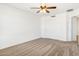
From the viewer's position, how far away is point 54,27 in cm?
1009

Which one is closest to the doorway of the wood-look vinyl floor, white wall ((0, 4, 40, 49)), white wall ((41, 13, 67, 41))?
white wall ((41, 13, 67, 41))

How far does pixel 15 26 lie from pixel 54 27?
14.3ft

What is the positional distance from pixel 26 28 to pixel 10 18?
6.98 ft

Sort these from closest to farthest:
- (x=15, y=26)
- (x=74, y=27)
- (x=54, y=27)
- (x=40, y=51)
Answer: (x=40, y=51)
(x=15, y=26)
(x=74, y=27)
(x=54, y=27)

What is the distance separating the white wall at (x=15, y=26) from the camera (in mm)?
5902

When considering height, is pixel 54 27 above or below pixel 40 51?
below

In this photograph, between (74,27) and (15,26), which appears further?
(74,27)

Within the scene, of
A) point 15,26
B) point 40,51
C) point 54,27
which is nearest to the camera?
point 40,51

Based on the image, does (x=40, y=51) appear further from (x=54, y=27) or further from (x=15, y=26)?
(x=54, y=27)

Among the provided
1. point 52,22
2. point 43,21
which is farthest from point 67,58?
point 43,21

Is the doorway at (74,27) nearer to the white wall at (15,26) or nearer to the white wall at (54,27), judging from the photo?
the white wall at (54,27)

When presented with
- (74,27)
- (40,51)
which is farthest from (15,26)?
(74,27)

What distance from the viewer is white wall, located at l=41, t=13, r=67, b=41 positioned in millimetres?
8906

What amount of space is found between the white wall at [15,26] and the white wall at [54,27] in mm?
1677
